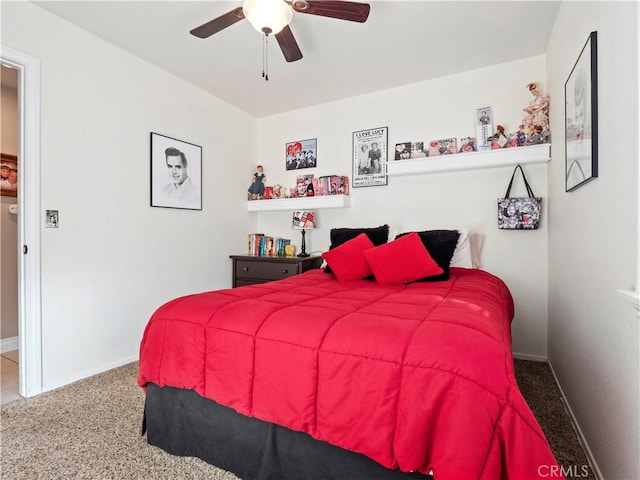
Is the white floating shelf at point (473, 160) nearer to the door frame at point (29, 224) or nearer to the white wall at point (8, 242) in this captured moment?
the door frame at point (29, 224)

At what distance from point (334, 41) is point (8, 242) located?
3.32 metres

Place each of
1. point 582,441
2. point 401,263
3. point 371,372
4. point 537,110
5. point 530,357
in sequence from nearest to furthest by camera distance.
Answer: point 371,372 < point 582,441 < point 401,263 < point 537,110 < point 530,357

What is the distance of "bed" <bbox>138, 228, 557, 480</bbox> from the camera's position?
90 centimetres

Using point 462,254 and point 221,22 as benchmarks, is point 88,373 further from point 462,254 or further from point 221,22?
point 462,254

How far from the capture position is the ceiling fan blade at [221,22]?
184cm

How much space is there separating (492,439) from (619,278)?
2.56ft

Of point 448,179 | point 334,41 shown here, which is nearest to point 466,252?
point 448,179

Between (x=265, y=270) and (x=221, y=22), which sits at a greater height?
(x=221, y=22)

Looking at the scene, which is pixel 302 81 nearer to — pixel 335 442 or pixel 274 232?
pixel 274 232

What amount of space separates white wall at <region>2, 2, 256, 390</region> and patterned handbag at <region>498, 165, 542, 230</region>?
2765 mm

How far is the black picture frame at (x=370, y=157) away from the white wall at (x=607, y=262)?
1.61 metres

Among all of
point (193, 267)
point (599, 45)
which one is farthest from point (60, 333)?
→ point (599, 45)

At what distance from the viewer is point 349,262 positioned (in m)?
2.44

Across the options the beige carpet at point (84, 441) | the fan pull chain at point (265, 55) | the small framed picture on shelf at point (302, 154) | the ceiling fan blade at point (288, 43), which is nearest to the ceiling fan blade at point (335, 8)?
the ceiling fan blade at point (288, 43)
